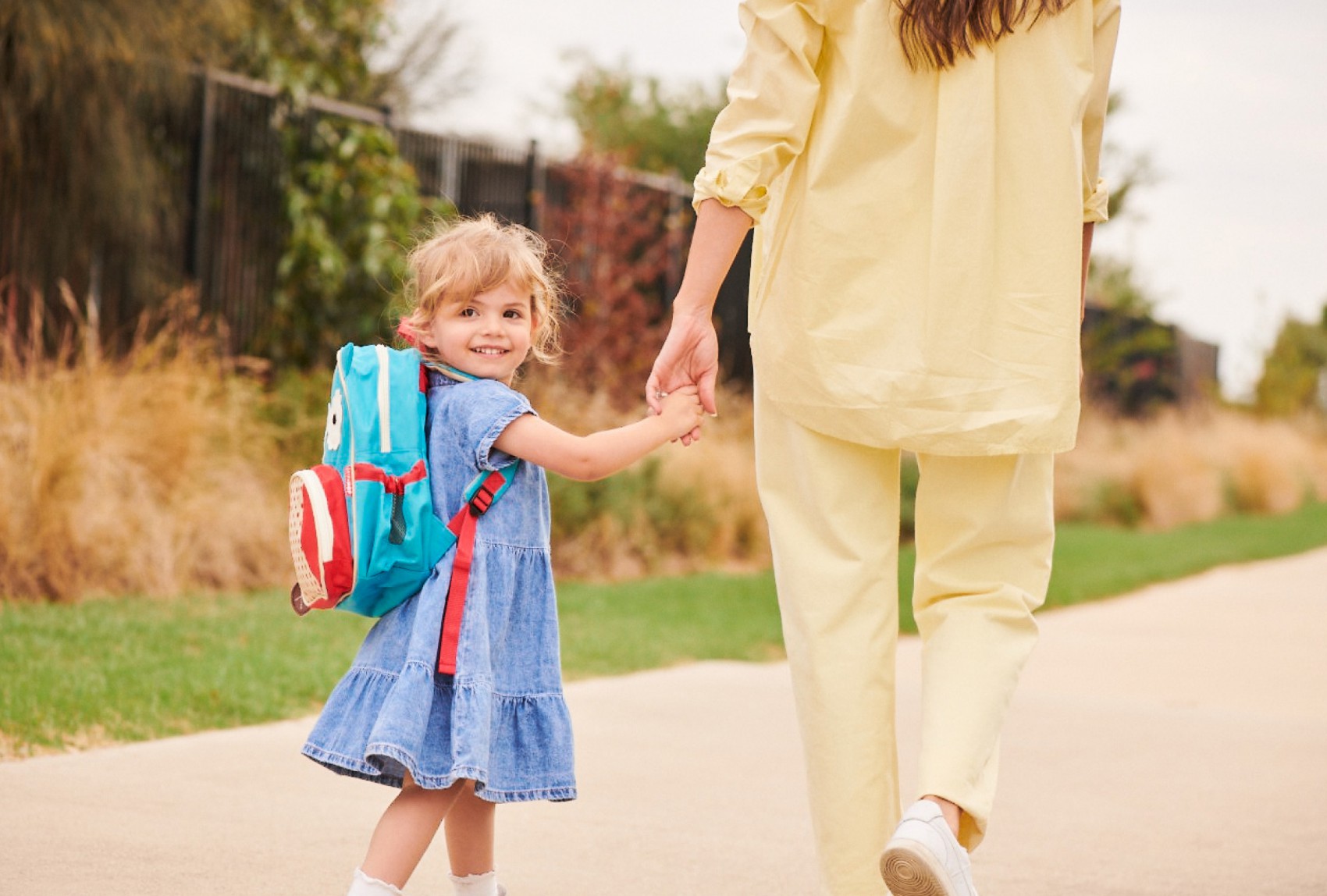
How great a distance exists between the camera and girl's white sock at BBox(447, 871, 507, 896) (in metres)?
2.87

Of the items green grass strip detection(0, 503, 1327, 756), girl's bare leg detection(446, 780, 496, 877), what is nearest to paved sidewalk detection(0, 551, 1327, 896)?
green grass strip detection(0, 503, 1327, 756)

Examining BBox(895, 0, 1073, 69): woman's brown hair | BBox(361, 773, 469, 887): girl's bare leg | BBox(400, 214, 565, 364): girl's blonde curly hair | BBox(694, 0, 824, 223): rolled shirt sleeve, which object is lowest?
BBox(361, 773, 469, 887): girl's bare leg

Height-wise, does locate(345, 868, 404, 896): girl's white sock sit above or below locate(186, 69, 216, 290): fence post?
below

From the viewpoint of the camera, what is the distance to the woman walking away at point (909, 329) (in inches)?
103

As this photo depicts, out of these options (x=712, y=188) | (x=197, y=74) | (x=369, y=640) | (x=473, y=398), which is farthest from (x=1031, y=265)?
(x=197, y=74)

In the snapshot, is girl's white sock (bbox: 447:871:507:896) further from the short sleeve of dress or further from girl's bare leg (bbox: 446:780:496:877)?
the short sleeve of dress

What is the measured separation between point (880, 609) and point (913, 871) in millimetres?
471

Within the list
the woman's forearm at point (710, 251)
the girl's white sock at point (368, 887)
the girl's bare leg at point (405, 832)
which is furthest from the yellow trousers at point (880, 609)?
the girl's white sock at point (368, 887)

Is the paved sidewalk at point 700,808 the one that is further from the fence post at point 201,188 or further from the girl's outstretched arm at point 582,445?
the fence post at point 201,188

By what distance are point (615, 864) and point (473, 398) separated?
120cm

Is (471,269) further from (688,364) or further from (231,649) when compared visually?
(231,649)

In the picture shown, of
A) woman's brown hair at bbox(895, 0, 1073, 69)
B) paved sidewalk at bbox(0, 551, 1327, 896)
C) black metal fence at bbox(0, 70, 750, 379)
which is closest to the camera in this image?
woman's brown hair at bbox(895, 0, 1073, 69)

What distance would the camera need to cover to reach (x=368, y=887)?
2.56 metres

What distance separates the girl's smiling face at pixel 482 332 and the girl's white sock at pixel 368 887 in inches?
34.4
